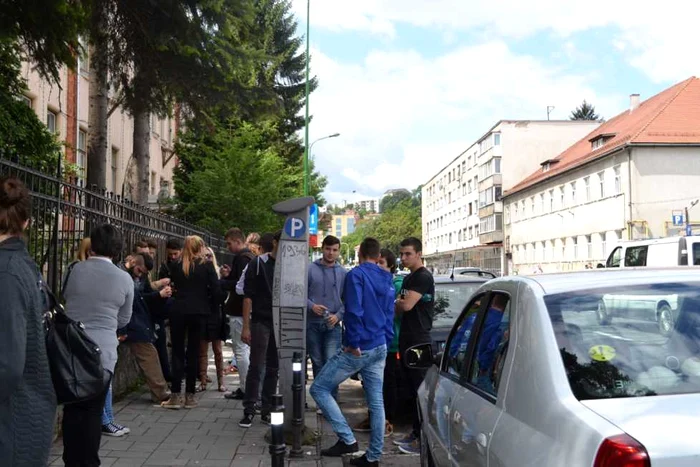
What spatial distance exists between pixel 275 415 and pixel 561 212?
168 feet

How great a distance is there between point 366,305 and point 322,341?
189cm

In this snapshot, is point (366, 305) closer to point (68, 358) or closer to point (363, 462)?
point (363, 462)

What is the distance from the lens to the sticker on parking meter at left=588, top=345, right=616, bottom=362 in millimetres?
2943

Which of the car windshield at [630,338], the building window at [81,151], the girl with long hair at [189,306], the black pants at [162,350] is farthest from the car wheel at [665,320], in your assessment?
the building window at [81,151]

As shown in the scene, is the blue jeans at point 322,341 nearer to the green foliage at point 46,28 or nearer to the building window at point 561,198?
the green foliage at point 46,28

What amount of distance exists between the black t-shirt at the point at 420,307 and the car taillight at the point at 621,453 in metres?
4.90

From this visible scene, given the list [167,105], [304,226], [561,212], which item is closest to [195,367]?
[304,226]

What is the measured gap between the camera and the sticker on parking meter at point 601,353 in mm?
2943

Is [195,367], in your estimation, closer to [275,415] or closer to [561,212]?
[275,415]

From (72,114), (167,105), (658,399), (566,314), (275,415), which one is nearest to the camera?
(658,399)

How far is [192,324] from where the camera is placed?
8.26m

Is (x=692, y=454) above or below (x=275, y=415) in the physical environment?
above

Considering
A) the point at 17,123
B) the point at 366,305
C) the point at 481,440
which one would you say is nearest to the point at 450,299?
the point at 366,305

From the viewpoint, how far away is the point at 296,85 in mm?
39375
